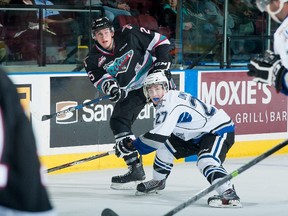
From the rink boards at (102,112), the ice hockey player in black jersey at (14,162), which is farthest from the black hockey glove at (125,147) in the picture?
the ice hockey player in black jersey at (14,162)

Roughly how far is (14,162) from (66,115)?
523cm

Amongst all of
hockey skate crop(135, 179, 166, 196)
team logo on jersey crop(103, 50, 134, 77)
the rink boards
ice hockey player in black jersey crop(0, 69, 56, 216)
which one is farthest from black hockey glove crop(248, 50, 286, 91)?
ice hockey player in black jersey crop(0, 69, 56, 216)

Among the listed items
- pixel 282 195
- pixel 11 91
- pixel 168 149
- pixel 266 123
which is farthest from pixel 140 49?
pixel 11 91

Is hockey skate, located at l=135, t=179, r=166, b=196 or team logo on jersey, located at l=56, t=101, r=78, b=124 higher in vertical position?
team logo on jersey, located at l=56, t=101, r=78, b=124

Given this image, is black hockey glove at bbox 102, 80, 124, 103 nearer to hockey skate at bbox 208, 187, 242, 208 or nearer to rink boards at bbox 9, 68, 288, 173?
rink boards at bbox 9, 68, 288, 173

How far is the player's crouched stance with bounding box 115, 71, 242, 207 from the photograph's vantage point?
17.0 ft

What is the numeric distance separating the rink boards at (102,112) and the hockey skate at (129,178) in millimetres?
669

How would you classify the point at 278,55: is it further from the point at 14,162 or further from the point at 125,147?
the point at 14,162

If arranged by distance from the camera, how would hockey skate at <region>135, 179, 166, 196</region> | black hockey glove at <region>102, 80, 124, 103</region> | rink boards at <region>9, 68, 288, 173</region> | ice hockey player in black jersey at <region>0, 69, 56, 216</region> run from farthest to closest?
1. rink boards at <region>9, 68, 288, 173</region>
2. black hockey glove at <region>102, 80, 124, 103</region>
3. hockey skate at <region>135, 179, 166, 196</region>
4. ice hockey player in black jersey at <region>0, 69, 56, 216</region>

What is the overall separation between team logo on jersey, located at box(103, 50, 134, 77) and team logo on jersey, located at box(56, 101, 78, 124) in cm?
69

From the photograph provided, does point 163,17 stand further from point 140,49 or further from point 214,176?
point 214,176

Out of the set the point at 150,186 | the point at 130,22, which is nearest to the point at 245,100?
the point at 130,22

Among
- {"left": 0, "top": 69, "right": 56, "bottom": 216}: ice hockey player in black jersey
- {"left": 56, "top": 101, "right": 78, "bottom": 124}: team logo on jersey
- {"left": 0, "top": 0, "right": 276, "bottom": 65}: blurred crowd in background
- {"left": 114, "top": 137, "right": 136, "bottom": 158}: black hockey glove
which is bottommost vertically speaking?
{"left": 114, "top": 137, "right": 136, "bottom": 158}: black hockey glove

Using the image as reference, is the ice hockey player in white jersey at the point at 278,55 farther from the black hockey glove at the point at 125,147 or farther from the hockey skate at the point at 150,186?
the hockey skate at the point at 150,186
